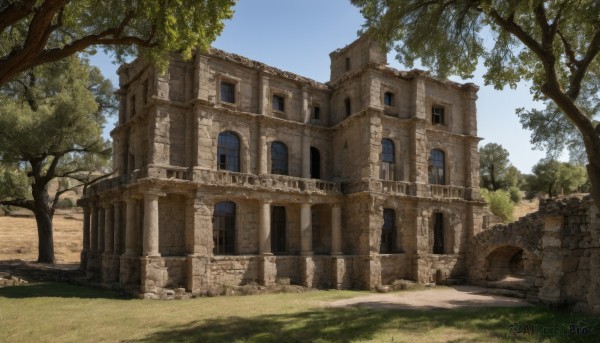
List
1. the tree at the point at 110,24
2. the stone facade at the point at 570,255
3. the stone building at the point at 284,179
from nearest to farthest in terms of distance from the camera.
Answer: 1. the tree at the point at 110,24
2. the stone facade at the point at 570,255
3. the stone building at the point at 284,179

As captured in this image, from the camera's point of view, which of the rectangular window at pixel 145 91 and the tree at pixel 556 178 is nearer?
the rectangular window at pixel 145 91

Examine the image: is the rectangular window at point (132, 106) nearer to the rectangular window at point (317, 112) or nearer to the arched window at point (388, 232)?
the rectangular window at point (317, 112)

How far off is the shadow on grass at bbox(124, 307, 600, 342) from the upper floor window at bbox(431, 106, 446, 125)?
14636 mm

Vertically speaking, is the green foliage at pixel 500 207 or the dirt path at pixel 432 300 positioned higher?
the green foliage at pixel 500 207

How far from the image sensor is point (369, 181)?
2408cm

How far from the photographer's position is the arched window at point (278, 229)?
2486 centimetres

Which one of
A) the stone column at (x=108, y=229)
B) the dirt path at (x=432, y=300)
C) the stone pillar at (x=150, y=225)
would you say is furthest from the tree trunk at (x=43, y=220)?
the dirt path at (x=432, y=300)

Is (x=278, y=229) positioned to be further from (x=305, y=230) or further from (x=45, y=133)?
(x=45, y=133)

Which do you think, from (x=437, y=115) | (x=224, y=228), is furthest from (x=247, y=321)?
(x=437, y=115)

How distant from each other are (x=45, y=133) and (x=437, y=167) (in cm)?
2381

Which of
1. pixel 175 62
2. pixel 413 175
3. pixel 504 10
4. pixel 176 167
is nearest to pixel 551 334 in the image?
pixel 504 10

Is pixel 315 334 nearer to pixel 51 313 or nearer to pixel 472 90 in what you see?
pixel 51 313

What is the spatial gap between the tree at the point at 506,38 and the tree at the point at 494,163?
138 ft

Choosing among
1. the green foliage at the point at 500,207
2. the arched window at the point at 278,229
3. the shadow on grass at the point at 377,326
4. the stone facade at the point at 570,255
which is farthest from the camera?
the green foliage at the point at 500,207
